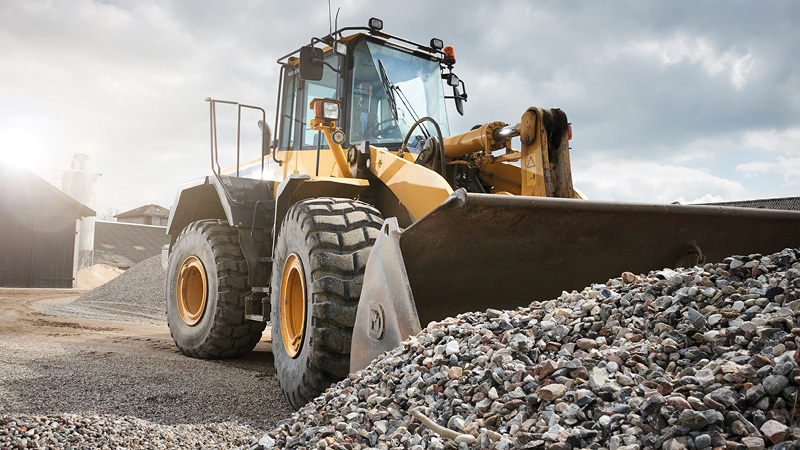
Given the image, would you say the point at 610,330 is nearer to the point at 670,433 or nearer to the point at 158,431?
the point at 670,433

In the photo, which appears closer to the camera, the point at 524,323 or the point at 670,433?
the point at 670,433

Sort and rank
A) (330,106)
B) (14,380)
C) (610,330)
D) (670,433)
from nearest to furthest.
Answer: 1. (670,433)
2. (610,330)
3. (14,380)
4. (330,106)

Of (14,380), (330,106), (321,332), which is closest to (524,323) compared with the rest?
(321,332)

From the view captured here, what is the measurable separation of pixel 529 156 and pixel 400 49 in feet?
5.80

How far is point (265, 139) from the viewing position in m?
6.43

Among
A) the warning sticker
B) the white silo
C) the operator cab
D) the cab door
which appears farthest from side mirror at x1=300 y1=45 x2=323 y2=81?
the white silo

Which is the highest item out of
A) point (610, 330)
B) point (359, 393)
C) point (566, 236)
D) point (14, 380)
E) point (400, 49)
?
point (400, 49)

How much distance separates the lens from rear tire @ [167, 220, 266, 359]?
549cm

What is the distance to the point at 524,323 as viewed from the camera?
2.68 meters

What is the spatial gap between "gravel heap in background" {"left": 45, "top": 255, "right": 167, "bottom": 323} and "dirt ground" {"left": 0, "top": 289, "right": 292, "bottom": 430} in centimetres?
457

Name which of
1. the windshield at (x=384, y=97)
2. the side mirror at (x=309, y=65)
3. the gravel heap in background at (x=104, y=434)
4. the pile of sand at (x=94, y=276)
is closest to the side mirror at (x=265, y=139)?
the windshield at (x=384, y=97)

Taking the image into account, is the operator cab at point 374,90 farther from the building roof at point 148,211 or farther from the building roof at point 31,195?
the building roof at point 148,211

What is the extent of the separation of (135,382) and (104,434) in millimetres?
1517

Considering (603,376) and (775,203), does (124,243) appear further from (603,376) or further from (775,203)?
(603,376)
